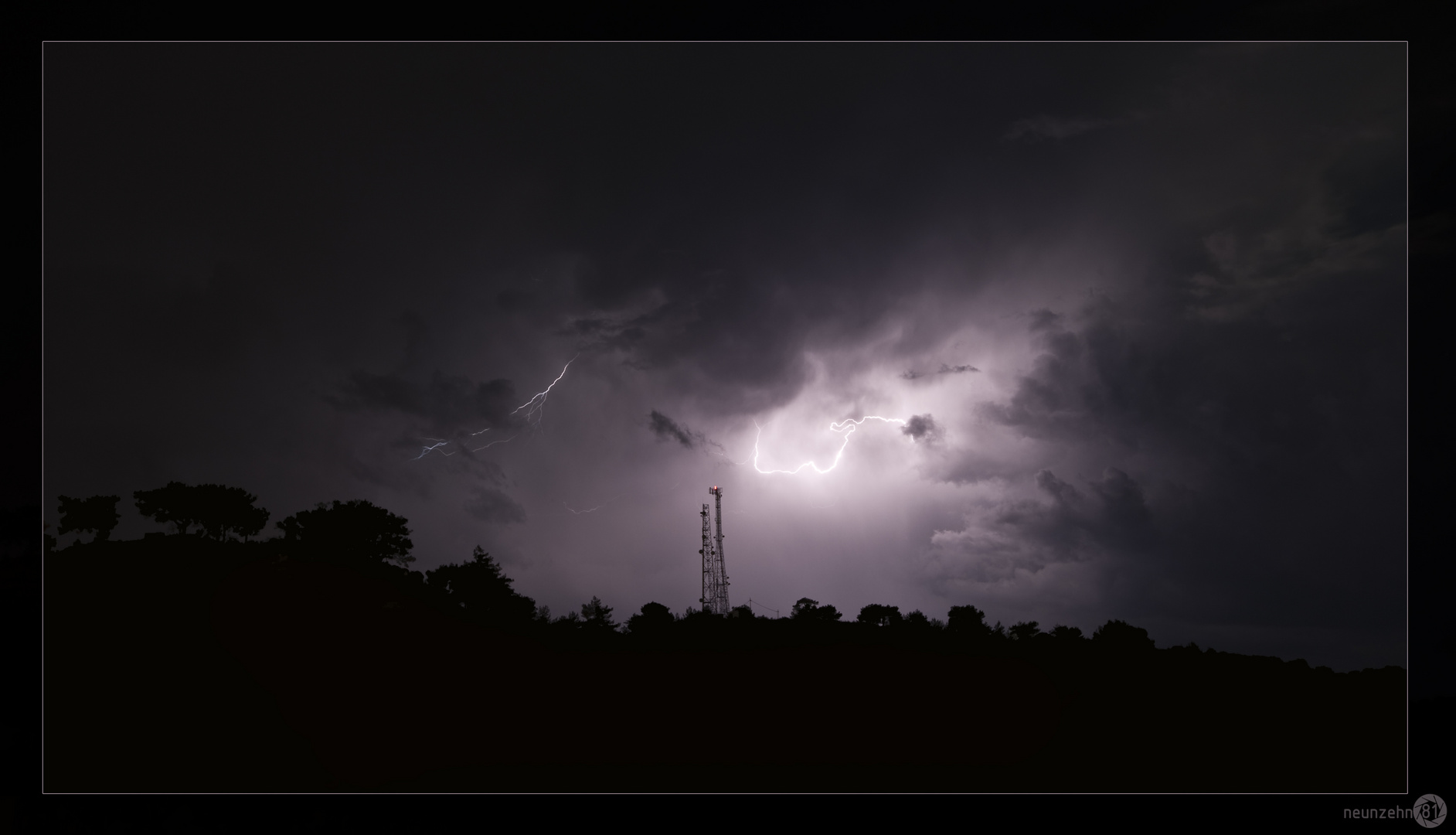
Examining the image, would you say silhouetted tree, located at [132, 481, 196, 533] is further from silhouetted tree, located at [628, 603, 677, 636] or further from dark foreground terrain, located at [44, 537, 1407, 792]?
silhouetted tree, located at [628, 603, 677, 636]

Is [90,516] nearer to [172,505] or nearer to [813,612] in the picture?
[172,505]

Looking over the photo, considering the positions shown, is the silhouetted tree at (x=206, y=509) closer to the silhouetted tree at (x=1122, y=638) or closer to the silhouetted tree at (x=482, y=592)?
the silhouetted tree at (x=482, y=592)

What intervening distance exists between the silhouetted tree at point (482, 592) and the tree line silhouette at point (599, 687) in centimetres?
7

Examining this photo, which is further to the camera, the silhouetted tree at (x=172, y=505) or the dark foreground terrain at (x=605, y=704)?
the silhouetted tree at (x=172, y=505)

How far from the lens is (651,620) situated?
758 inches

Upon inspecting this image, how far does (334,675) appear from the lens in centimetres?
1517

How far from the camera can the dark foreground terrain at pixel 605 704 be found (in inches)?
509

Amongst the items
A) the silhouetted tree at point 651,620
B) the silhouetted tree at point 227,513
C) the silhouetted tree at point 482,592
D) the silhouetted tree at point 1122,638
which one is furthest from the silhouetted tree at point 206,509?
the silhouetted tree at point 1122,638

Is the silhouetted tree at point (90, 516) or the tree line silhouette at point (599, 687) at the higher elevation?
the silhouetted tree at point (90, 516)

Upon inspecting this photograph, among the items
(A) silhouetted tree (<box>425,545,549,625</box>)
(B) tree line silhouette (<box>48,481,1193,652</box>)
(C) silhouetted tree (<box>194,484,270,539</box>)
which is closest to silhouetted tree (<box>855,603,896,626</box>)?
(B) tree line silhouette (<box>48,481,1193,652</box>)

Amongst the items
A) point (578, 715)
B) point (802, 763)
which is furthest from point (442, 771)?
point (802, 763)

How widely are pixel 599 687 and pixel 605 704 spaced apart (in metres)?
0.56

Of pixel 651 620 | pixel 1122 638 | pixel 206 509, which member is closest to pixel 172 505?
pixel 206 509
